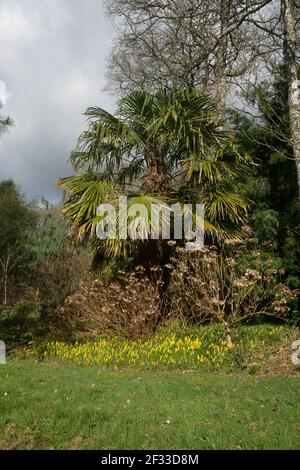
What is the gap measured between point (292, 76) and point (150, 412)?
723 centimetres

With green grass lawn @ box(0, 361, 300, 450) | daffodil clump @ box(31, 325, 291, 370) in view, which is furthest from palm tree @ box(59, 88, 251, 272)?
green grass lawn @ box(0, 361, 300, 450)

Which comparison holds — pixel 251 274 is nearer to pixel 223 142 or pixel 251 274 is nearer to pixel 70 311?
pixel 223 142

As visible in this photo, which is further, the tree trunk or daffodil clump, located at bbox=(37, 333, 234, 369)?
the tree trunk

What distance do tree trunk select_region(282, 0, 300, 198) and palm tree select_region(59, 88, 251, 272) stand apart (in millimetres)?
1260

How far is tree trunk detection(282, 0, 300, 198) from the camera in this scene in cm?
837

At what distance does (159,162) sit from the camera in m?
9.38

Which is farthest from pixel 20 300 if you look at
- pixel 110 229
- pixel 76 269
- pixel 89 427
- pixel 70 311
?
pixel 89 427

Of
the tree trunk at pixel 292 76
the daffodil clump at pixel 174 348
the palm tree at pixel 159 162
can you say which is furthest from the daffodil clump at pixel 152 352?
the tree trunk at pixel 292 76

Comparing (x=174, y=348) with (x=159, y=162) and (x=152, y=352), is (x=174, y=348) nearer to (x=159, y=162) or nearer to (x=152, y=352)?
(x=152, y=352)

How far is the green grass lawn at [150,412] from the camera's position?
12.3 ft

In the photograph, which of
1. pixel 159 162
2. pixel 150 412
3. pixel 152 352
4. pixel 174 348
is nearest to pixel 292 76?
pixel 159 162

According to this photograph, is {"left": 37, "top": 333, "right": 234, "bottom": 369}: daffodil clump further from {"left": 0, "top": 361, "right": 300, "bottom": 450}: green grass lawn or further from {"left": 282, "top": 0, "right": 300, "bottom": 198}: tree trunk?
{"left": 282, "top": 0, "right": 300, "bottom": 198}: tree trunk

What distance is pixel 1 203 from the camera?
15.1 m
